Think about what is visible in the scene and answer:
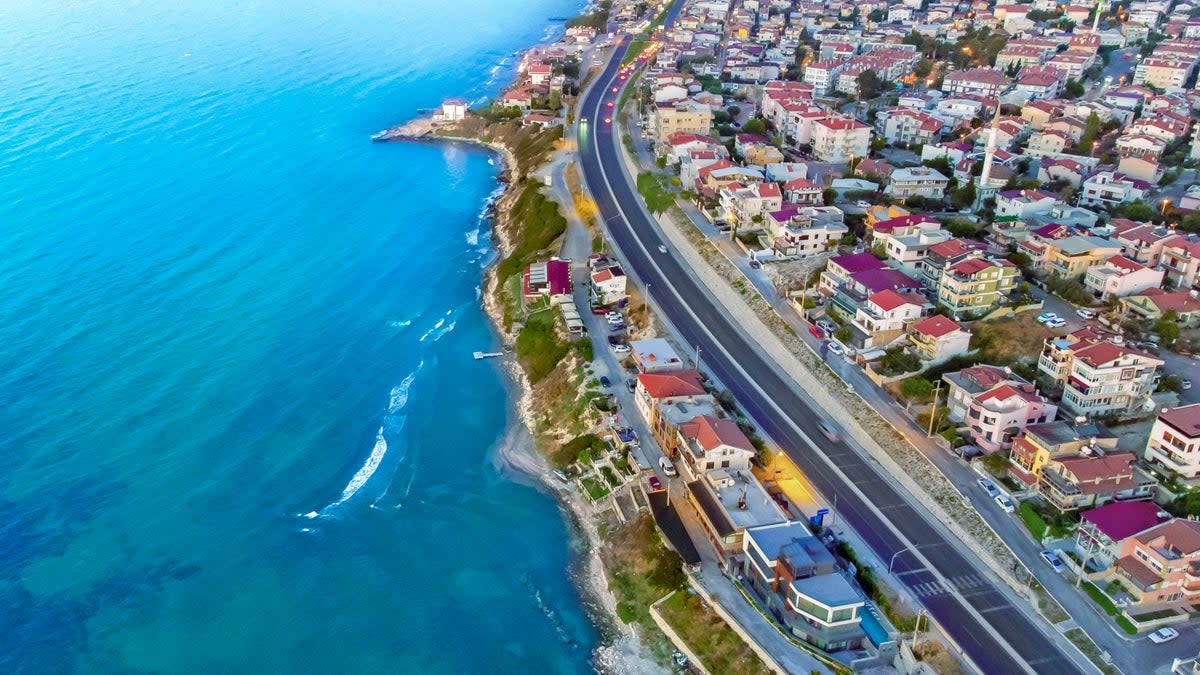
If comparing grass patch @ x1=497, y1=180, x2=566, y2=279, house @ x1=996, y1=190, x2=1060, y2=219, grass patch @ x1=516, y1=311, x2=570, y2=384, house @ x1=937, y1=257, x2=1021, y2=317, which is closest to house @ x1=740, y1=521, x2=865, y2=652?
grass patch @ x1=516, y1=311, x2=570, y2=384

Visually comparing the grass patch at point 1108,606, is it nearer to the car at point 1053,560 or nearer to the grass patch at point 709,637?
the car at point 1053,560

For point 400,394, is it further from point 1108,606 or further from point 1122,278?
point 1122,278

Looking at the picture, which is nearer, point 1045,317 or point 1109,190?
point 1045,317

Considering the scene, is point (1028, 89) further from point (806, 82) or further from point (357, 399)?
point (357, 399)

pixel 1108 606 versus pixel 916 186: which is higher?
pixel 916 186

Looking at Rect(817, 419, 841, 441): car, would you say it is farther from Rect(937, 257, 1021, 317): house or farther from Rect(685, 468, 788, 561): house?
Rect(937, 257, 1021, 317): house

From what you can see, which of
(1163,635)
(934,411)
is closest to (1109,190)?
(934,411)

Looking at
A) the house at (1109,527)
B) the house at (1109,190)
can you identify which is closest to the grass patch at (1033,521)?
the house at (1109,527)
